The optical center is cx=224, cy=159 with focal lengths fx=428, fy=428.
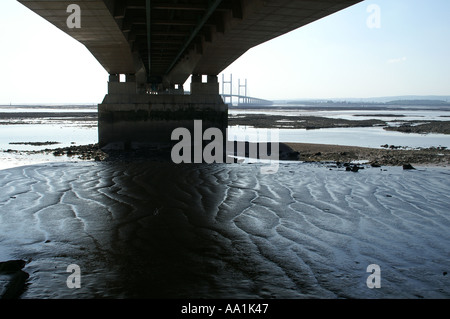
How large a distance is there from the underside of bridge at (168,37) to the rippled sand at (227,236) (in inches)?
176

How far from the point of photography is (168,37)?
20547mm

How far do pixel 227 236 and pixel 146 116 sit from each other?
1813cm

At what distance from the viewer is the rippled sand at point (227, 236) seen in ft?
15.8

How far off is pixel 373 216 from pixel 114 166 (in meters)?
9.89

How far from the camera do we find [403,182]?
12109 millimetres

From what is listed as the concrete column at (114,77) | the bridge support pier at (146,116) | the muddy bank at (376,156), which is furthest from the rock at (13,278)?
the concrete column at (114,77)

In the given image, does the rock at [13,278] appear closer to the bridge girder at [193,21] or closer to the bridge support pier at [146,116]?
the bridge girder at [193,21]

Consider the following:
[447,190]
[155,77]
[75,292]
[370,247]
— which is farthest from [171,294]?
[155,77]

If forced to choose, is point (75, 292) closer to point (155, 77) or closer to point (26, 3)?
point (26, 3)

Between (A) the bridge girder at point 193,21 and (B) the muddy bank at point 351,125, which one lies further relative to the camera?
(B) the muddy bank at point 351,125

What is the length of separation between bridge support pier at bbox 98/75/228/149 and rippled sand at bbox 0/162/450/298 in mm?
11455

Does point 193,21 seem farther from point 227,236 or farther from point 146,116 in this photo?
point 227,236

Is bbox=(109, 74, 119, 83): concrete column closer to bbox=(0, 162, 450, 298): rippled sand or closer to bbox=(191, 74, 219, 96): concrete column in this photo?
bbox=(191, 74, 219, 96): concrete column

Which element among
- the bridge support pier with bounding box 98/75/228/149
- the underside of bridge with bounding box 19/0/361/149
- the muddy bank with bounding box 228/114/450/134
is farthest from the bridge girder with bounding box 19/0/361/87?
the muddy bank with bounding box 228/114/450/134
